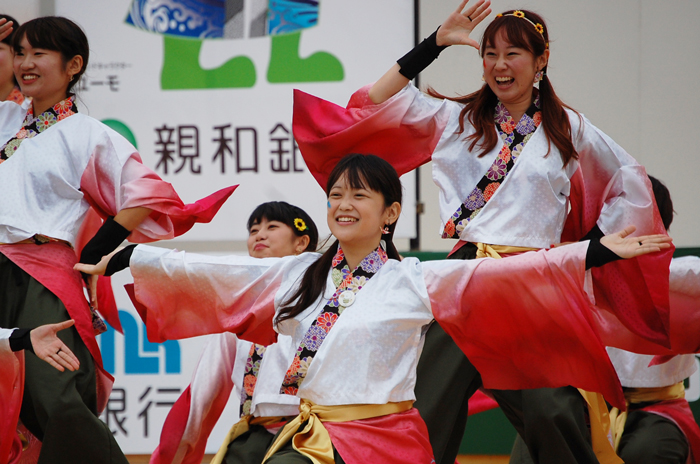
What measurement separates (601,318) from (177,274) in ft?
4.26

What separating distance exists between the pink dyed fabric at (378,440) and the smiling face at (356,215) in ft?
1.50

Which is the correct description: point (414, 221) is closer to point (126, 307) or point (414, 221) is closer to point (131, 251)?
point (126, 307)

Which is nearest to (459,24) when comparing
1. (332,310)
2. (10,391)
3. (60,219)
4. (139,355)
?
(332,310)

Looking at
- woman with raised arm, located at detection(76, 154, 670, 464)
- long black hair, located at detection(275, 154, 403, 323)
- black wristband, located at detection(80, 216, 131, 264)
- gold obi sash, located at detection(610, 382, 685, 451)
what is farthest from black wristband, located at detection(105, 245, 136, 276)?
gold obi sash, located at detection(610, 382, 685, 451)

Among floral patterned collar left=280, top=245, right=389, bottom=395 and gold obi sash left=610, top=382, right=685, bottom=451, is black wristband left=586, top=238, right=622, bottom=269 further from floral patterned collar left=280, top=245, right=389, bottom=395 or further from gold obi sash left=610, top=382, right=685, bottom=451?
gold obi sash left=610, top=382, right=685, bottom=451

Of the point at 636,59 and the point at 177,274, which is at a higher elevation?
the point at 636,59

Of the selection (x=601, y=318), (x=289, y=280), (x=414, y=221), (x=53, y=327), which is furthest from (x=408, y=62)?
(x=414, y=221)

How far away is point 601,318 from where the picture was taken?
2.54m

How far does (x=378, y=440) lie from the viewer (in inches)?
77.7

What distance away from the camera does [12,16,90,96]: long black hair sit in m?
2.46

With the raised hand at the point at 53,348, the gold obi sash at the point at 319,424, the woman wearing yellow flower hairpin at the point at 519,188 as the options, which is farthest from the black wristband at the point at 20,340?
the woman wearing yellow flower hairpin at the point at 519,188

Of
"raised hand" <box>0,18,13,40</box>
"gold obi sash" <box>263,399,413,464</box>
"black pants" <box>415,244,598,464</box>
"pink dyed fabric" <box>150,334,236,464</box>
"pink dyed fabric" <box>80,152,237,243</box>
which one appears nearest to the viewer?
"gold obi sash" <box>263,399,413,464</box>

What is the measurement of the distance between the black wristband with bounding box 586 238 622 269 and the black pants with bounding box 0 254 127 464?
1.41 metres

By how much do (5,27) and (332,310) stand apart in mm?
1573
